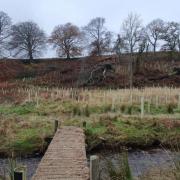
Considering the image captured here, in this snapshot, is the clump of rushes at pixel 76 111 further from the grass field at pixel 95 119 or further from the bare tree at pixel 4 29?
the bare tree at pixel 4 29

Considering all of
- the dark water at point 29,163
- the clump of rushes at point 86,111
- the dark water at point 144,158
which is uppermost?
the clump of rushes at point 86,111

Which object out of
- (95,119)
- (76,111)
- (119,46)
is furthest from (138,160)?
(119,46)

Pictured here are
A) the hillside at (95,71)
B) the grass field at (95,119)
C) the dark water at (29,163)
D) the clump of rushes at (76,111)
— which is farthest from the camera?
the hillside at (95,71)

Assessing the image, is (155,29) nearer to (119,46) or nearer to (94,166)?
(119,46)

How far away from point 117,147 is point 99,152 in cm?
103

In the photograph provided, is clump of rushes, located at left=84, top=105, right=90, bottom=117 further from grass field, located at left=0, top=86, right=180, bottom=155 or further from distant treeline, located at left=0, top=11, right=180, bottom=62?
distant treeline, located at left=0, top=11, right=180, bottom=62

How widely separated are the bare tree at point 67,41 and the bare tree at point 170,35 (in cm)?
1172

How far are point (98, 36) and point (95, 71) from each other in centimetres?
1659

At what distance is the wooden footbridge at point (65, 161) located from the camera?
33.6 ft

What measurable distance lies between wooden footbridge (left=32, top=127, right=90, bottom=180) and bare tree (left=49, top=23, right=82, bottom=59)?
44.4m

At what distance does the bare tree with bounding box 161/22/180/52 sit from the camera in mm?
58656

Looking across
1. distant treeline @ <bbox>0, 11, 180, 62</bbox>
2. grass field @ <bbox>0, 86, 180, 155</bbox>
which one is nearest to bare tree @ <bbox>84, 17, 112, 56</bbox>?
distant treeline @ <bbox>0, 11, 180, 62</bbox>

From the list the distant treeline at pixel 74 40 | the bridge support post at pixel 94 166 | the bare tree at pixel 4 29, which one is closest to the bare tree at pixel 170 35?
the distant treeline at pixel 74 40

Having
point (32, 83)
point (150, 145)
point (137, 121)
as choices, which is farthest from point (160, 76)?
point (150, 145)
